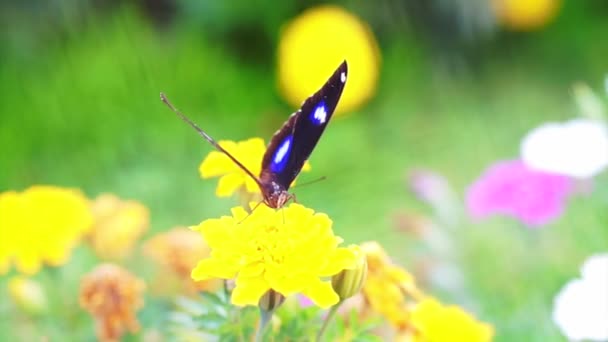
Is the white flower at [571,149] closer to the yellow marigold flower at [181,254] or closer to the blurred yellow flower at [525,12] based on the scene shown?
the yellow marigold flower at [181,254]

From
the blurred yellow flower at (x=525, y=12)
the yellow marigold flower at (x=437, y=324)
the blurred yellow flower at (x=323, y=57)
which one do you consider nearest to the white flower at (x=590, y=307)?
the yellow marigold flower at (x=437, y=324)

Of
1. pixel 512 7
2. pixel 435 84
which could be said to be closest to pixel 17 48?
pixel 435 84

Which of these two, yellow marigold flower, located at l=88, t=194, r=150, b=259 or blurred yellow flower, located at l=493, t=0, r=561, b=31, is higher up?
blurred yellow flower, located at l=493, t=0, r=561, b=31

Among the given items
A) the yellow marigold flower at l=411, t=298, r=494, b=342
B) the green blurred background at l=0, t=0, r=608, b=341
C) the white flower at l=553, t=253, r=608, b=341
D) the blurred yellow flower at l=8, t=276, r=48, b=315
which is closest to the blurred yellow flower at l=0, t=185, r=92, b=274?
the blurred yellow flower at l=8, t=276, r=48, b=315

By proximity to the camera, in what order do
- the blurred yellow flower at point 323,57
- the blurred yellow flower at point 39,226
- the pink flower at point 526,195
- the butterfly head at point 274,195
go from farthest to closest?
the blurred yellow flower at point 323,57 < the pink flower at point 526,195 < the blurred yellow flower at point 39,226 < the butterfly head at point 274,195

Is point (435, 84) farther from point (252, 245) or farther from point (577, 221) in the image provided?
point (252, 245)

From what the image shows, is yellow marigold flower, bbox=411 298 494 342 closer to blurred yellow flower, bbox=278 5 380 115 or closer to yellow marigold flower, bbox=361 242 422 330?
yellow marigold flower, bbox=361 242 422 330

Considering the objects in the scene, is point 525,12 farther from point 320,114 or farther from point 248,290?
point 248,290

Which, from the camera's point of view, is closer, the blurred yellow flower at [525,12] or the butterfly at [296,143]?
the butterfly at [296,143]
